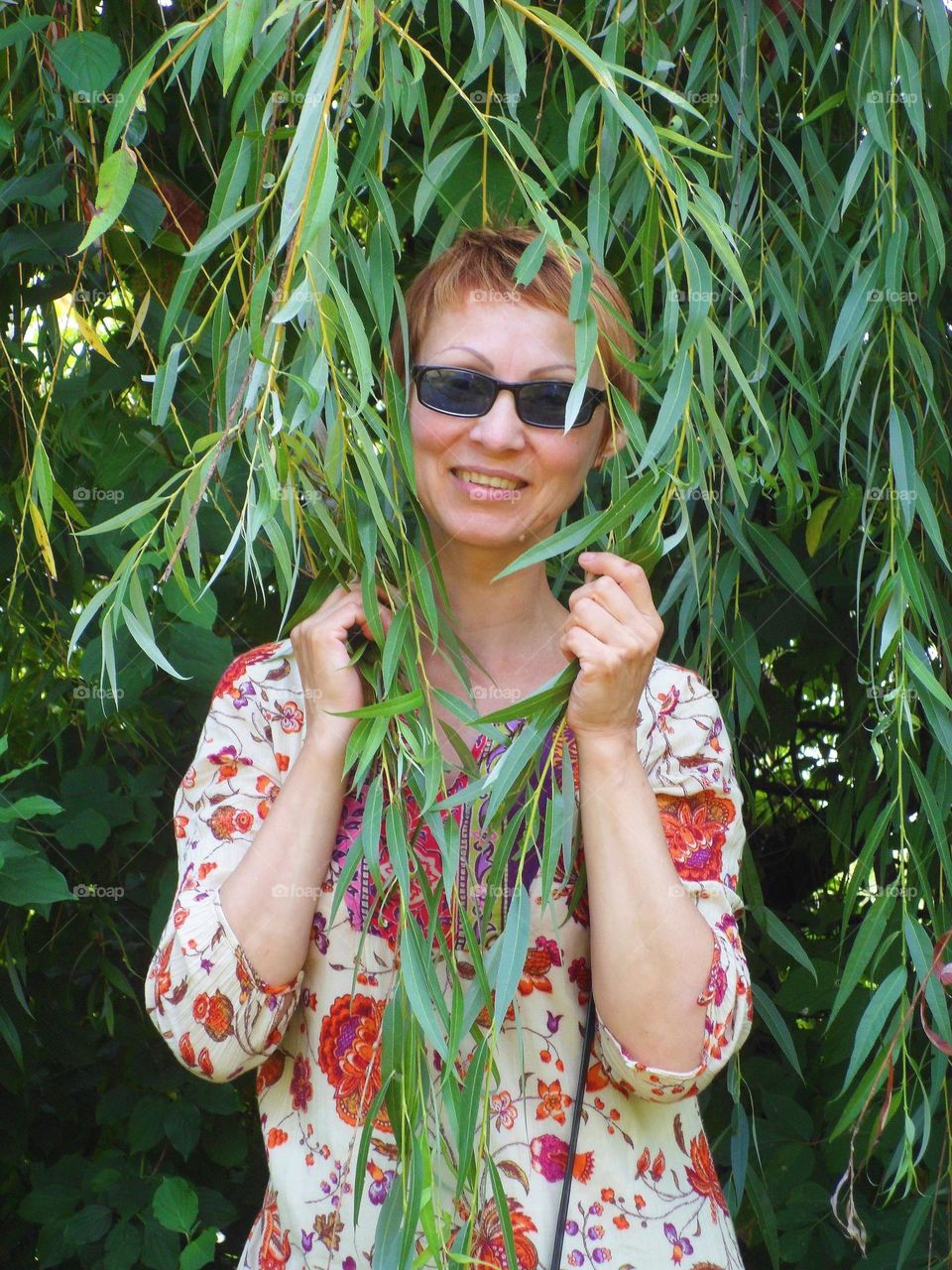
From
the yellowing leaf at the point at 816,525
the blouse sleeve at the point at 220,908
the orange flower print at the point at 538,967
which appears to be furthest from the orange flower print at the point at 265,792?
the yellowing leaf at the point at 816,525

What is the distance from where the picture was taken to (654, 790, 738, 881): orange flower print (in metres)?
0.99

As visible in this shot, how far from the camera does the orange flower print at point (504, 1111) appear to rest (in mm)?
970

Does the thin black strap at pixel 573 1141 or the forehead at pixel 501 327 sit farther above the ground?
the forehead at pixel 501 327

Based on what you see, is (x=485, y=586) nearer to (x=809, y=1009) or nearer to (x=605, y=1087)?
(x=605, y=1087)

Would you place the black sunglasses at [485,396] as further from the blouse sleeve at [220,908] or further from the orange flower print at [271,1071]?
the orange flower print at [271,1071]

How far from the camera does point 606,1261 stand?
963 millimetres

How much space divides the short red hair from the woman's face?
1 centimetres

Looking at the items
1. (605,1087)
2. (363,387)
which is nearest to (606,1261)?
(605,1087)

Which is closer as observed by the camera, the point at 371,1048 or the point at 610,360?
the point at 371,1048

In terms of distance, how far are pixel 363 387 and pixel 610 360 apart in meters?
0.29

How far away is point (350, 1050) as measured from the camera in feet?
3.24

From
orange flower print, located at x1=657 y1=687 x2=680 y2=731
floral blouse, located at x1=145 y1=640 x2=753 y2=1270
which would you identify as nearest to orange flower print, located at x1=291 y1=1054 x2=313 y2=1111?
floral blouse, located at x1=145 y1=640 x2=753 y2=1270

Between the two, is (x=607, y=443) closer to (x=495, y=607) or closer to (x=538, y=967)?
(x=495, y=607)

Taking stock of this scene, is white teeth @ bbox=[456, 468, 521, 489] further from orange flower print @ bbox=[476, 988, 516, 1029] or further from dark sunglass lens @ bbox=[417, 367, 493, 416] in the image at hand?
orange flower print @ bbox=[476, 988, 516, 1029]
